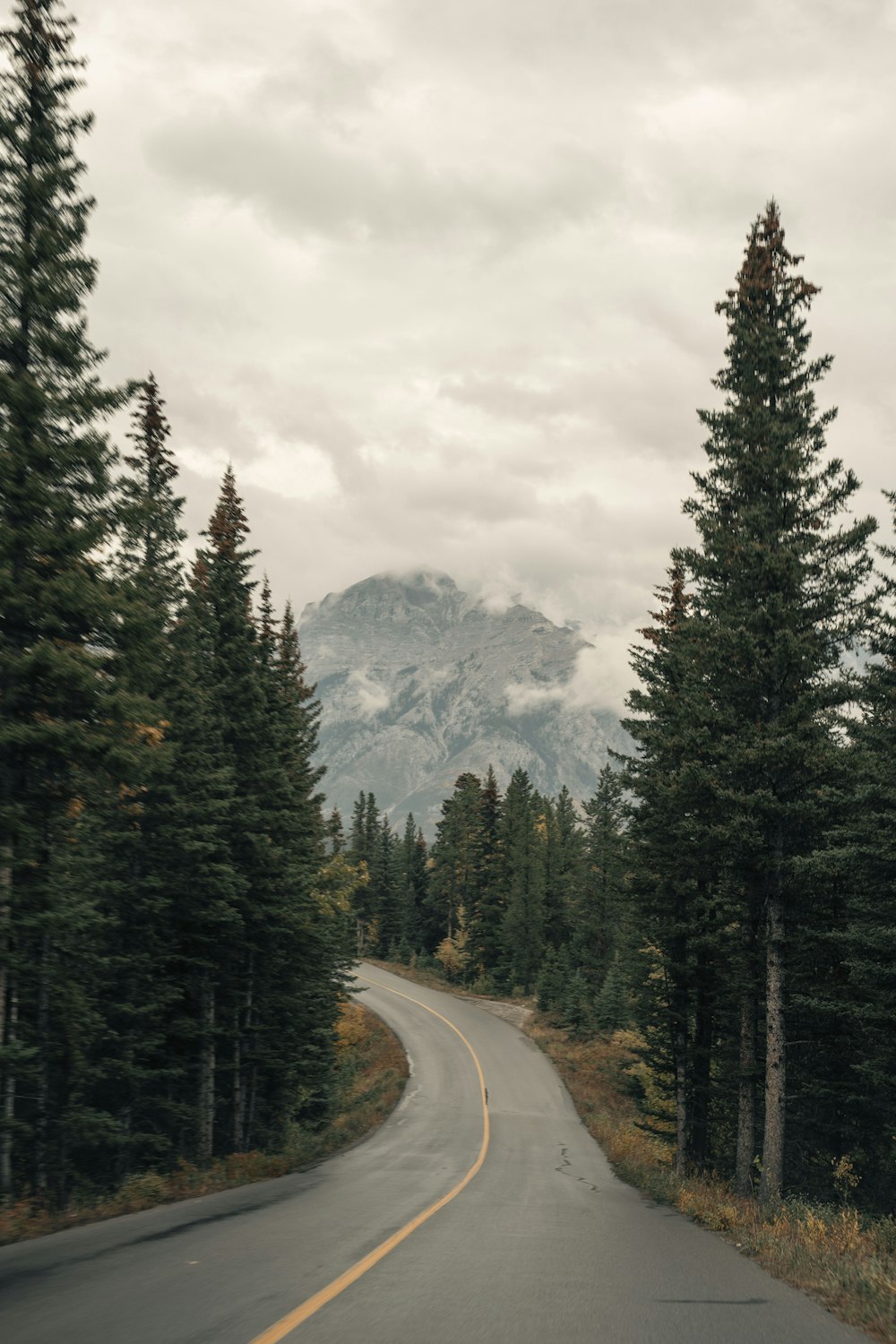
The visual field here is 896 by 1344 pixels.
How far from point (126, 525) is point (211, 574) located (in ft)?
29.8

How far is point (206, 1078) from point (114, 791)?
8.20 m

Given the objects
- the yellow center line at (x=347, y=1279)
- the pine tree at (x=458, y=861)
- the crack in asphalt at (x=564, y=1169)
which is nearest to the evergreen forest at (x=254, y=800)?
the crack in asphalt at (x=564, y=1169)

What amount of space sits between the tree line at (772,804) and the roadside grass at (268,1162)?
910 cm

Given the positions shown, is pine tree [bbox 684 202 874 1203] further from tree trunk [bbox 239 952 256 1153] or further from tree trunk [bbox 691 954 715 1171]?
tree trunk [bbox 239 952 256 1153]

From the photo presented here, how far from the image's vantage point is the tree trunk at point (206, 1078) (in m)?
19.0

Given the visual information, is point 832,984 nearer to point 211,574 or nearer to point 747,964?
point 747,964

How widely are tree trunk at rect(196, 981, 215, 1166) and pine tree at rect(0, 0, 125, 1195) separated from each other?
600cm

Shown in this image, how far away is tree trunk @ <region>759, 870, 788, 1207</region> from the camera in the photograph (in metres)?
15.4

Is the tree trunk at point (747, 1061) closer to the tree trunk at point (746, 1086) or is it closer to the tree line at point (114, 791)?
the tree trunk at point (746, 1086)

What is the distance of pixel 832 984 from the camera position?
65.5 feet

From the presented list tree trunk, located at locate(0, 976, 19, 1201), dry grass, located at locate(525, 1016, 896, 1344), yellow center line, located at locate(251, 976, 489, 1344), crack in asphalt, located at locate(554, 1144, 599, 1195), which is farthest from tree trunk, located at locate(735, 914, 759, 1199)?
tree trunk, located at locate(0, 976, 19, 1201)

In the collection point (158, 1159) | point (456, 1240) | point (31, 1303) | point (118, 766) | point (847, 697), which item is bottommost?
point (158, 1159)

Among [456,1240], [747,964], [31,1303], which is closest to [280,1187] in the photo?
[456,1240]

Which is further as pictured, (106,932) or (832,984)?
(832,984)
